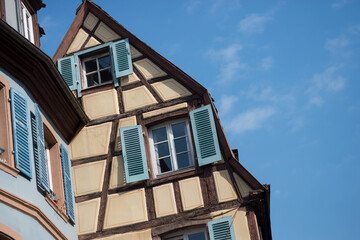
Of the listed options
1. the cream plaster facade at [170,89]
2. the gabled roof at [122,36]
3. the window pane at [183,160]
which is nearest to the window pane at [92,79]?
the gabled roof at [122,36]

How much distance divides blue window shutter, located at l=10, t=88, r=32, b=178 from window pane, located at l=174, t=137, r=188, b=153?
328 centimetres

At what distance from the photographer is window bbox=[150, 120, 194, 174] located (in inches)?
502

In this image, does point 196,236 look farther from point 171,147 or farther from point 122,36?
point 122,36

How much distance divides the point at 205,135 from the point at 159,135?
43.1 inches

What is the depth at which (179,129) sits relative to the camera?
13133 millimetres

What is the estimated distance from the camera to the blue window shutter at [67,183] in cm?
1196

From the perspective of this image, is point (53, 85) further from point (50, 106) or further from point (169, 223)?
point (169, 223)

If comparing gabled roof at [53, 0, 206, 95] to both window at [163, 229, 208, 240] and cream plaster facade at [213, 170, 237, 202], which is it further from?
window at [163, 229, 208, 240]

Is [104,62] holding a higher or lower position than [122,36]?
lower

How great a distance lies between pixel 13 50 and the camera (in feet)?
34.9

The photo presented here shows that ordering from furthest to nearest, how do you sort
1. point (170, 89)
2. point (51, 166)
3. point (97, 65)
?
point (97, 65) → point (170, 89) → point (51, 166)

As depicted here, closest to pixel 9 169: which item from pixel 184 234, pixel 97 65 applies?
pixel 184 234

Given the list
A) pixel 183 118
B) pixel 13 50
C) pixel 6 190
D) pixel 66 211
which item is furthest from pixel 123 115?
pixel 6 190

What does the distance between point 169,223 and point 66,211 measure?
72.6 inches
